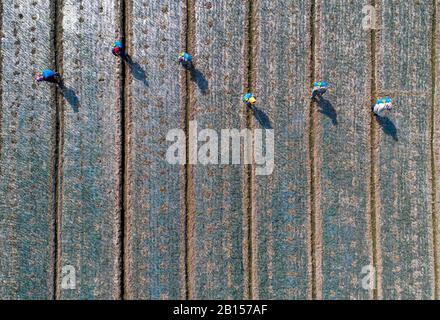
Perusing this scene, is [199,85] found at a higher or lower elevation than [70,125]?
higher

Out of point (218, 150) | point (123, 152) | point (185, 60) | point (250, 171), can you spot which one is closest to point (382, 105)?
point (250, 171)

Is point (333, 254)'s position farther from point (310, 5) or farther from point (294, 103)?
point (310, 5)

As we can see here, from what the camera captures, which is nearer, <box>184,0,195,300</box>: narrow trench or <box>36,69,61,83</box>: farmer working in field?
<box>36,69,61,83</box>: farmer working in field

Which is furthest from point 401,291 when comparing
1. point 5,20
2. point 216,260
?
point 5,20

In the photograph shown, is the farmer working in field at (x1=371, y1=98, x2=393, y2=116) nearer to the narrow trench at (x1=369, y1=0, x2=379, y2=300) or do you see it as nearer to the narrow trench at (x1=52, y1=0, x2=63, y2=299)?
the narrow trench at (x1=369, y1=0, x2=379, y2=300)

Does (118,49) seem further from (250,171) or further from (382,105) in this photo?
(382,105)

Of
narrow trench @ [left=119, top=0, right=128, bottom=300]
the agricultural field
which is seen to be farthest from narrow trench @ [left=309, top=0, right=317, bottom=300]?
narrow trench @ [left=119, top=0, right=128, bottom=300]
